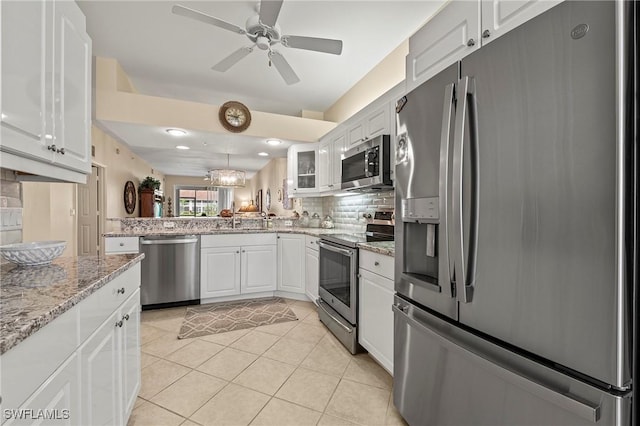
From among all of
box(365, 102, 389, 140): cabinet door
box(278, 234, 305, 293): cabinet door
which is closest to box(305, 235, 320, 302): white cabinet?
box(278, 234, 305, 293): cabinet door

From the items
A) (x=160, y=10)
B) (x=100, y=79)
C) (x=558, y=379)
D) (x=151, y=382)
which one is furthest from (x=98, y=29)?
(x=558, y=379)

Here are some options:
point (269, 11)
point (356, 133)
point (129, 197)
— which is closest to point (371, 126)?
point (356, 133)

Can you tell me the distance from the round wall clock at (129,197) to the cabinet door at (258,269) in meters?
3.08

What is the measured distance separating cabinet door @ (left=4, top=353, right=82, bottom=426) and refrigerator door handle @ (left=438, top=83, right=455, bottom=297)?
4.28 feet

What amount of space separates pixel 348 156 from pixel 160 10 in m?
2.20

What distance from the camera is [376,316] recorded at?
2.01 metres

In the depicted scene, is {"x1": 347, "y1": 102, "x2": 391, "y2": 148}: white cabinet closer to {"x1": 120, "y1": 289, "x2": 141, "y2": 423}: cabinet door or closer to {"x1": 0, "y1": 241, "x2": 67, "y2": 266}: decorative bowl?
{"x1": 120, "y1": 289, "x2": 141, "y2": 423}: cabinet door

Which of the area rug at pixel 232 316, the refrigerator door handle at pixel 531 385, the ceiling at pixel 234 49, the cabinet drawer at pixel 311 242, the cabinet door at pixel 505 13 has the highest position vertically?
the ceiling at pixel 234 49

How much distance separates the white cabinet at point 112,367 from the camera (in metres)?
0.96

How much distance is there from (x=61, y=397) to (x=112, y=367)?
1.42ft

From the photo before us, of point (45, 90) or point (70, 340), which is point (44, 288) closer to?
point (70, 340)

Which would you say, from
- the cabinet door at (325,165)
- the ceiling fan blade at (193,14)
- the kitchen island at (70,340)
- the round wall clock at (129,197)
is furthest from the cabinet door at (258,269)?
the round wall clock at (129,197)

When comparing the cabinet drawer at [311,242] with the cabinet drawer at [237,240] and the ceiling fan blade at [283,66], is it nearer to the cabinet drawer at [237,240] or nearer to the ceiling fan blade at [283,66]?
the cabinet drawer at [237,240]

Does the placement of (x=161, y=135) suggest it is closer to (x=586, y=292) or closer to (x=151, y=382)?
(x=151, y=382)
